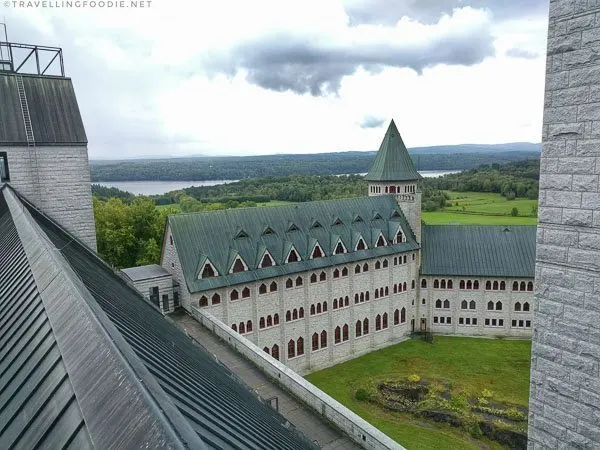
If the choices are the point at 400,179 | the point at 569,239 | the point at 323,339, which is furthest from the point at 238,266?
the point at 569,239

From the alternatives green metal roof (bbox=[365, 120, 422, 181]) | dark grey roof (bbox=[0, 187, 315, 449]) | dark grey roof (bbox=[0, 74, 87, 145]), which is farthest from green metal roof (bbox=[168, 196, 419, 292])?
dark grey roof (bbox=[0, 187, 315, 449])

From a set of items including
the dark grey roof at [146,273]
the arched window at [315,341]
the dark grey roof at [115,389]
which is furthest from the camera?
the arched window at [315,341]

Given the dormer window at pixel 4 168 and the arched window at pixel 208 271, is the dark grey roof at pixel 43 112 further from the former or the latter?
the arched window at pixel 208 271

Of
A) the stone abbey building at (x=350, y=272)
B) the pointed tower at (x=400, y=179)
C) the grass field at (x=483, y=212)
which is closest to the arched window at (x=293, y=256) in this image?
the stone abbey building at (x=350, y=272)

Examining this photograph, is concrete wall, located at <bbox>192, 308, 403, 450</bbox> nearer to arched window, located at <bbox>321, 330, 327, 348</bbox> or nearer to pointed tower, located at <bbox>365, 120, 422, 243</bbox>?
arched window, located at <bbox>321, 330, 327, 348</bbox>

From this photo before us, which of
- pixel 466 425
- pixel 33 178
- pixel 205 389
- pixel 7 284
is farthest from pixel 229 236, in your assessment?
pixel 205 389

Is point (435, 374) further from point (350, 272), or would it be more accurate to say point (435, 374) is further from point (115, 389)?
point (115, 389)
